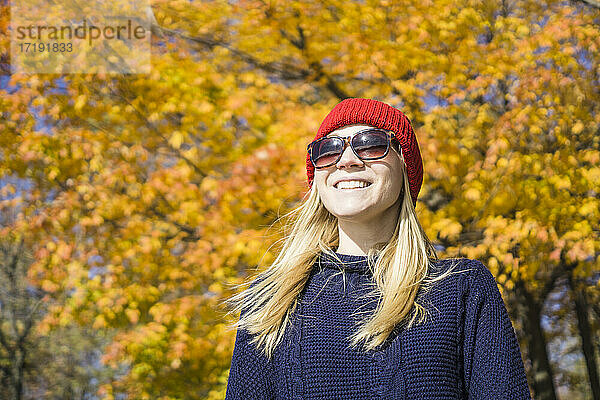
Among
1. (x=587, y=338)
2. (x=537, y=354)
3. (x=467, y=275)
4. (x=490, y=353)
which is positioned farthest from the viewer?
(x=587, y=338)

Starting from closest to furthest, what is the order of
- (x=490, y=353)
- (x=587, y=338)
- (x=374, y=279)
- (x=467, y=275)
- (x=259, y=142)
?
(x=490, y=353) < (x=467, y=275) < (x=374, y=279) < (x=259, y=142) < (x=587, y=338)

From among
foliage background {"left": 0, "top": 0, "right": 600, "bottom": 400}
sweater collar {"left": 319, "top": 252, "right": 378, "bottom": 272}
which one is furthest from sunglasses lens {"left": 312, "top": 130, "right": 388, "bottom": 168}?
foliage background {"left": 0, "top": 0, "right": 600, "bottom": 400}

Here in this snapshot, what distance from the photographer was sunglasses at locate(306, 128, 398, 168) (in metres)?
1.81

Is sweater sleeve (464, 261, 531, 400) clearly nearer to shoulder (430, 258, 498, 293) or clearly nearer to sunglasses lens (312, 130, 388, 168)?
shoulder (430, 258, 498, 293)

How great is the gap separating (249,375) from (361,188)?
0.66 m

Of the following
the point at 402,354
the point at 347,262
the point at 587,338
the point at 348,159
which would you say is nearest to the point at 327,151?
the point at 348,159

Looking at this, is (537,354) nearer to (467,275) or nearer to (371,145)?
(467,275)

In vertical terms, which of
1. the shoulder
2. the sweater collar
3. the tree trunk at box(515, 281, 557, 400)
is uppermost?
the sweater collar

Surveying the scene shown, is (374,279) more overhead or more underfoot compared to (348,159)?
more underfoot

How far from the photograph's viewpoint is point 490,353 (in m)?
1.58

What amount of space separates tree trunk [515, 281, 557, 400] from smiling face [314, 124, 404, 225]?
4874mm

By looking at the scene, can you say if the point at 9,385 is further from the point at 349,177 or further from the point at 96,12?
the point at 349,177

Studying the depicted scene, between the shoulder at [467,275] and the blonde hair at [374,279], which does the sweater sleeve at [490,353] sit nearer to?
the shoulder at [467,275]

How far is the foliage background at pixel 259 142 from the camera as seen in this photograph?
179 inches
